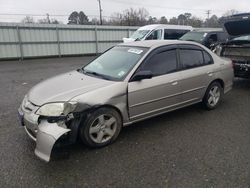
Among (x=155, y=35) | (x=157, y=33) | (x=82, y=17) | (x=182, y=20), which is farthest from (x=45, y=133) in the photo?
(x=82, y=17)

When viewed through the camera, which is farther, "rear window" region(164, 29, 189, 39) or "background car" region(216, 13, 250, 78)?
"rear window" region(164, 29, 189, 39)

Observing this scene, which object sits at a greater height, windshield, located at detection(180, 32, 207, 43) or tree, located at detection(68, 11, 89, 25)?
tree, located at detection(68, 11, 89, 25)

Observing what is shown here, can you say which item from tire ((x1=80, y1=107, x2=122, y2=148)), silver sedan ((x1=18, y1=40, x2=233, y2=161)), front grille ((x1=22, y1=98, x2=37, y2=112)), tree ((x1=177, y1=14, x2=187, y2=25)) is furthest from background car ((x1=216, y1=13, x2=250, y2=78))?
tree ((x1=177, y1=14, x2=187, y2=25))

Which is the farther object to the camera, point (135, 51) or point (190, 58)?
point (190, 58)

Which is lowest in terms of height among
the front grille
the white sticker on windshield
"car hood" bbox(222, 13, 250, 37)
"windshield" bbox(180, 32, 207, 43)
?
the front grille

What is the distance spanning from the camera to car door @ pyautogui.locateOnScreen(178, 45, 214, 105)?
14.0 feet

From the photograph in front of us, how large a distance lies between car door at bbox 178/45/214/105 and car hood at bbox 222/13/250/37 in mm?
2562

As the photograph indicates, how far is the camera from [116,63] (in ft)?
13.1

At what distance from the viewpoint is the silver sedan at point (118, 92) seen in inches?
117

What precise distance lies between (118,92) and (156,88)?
29.9 inches

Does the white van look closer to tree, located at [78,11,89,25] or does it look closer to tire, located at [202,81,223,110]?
tire, located at [202,81,223,110]

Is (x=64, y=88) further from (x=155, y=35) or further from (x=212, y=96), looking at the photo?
(x=155, y=35)

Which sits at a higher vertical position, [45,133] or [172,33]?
[172,33]

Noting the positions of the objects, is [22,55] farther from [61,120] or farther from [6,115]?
[61,120]
